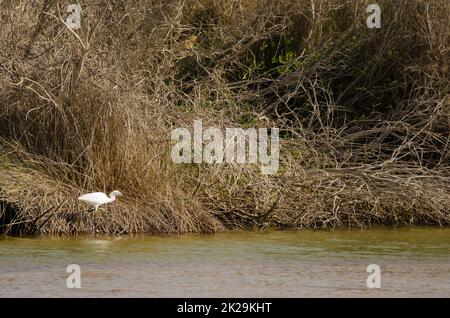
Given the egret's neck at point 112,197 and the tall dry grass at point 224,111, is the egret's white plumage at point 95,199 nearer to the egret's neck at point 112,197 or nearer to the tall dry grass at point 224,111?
the egret's neck at point 112,197

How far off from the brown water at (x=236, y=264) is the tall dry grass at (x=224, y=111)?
360 millimetres

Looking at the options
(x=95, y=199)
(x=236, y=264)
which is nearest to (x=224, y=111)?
(x=95, y=199)

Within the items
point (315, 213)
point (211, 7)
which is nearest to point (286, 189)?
point (315, 213)

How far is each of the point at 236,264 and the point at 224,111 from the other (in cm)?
305

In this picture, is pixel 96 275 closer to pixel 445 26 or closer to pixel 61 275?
pixel 61 275

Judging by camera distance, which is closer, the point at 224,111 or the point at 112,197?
the point at 112,197

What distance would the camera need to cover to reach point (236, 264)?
35.5ft

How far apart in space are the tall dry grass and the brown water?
360 millimetres

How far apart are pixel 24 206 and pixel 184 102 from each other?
2786 mm

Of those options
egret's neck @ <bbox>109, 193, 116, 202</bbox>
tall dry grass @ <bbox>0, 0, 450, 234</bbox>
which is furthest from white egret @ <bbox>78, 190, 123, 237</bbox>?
tall dry grass @ <bbox>0, 0, 450, 234</bbox>

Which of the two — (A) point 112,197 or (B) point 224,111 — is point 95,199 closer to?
(A) point 112,197

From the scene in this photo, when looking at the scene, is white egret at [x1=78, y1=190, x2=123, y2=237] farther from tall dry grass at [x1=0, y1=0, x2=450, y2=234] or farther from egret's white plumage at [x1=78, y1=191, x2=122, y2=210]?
tall dry grass at [x1=0, y1=0, x2=450, y2=234]

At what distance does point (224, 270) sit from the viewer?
34.7 feet

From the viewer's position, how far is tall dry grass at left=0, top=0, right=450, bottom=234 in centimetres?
1230
